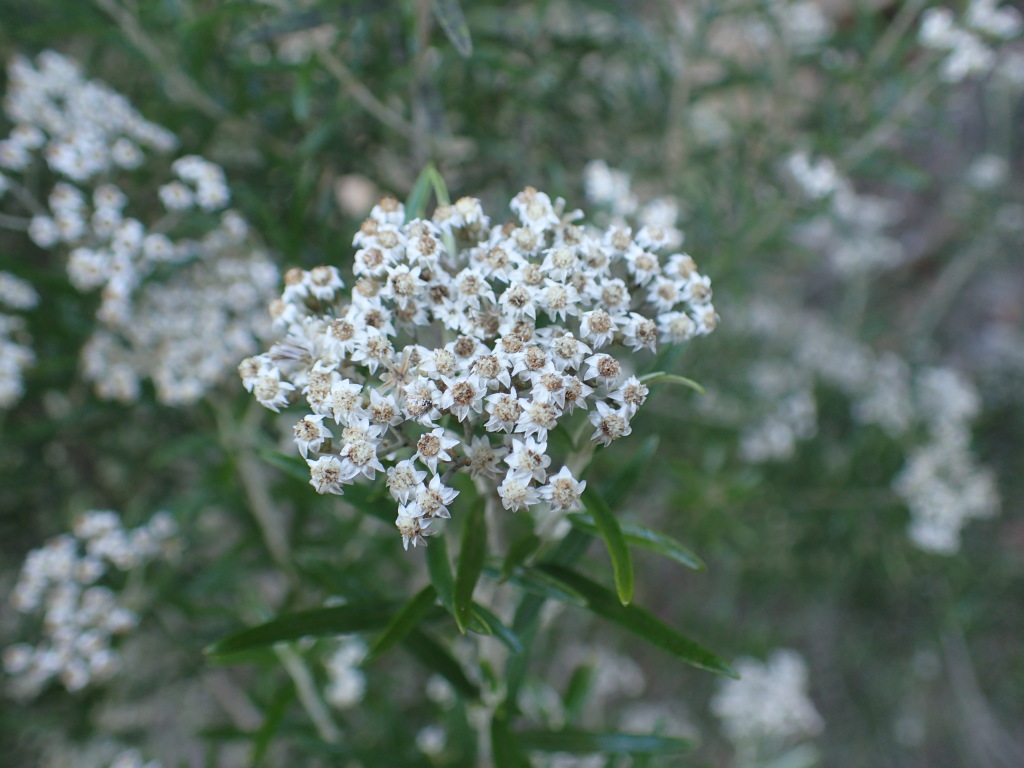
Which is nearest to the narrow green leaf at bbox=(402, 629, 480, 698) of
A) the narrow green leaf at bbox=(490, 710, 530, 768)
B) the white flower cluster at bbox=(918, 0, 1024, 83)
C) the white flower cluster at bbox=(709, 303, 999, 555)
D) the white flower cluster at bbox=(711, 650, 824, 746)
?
the narrow green leaf at bbox=(490, 710, 530, 768)

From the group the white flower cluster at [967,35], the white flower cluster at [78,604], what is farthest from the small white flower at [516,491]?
the white flower cluster at [967,35]

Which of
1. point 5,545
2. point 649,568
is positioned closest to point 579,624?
point 649,568

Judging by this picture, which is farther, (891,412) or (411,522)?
(891,412)

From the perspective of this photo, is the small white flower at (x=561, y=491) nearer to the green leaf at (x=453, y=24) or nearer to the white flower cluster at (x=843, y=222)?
the green leaf at (x=453, y=24)

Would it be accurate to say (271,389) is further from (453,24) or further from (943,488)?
(943,488)

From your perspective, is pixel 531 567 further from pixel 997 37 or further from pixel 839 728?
pixel 839 728

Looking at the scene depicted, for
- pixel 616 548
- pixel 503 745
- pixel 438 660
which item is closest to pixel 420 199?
pixel 616 548
